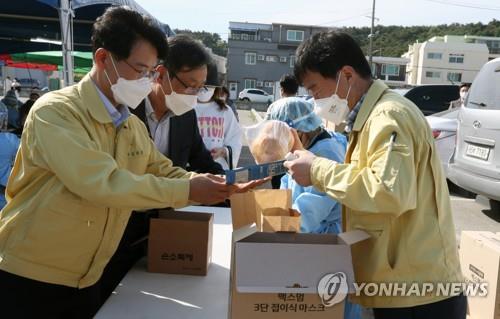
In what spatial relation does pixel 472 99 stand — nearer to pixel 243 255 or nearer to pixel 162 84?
pixel 162 84

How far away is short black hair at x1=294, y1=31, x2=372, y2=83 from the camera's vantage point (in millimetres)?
1478

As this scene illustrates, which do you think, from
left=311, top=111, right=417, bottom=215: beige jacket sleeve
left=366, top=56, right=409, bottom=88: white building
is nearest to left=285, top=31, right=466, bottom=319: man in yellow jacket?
left=311, top=111, right=417, bottom=215: beige jacket sleeve

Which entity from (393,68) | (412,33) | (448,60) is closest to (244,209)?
(393,68)

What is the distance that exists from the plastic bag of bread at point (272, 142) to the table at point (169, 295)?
503 millimetres

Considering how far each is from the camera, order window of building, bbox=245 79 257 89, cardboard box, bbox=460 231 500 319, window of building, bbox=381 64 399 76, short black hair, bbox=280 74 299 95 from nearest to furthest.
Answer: cardboard box, bbox=460 231 500 319 < short black hair, bbox=280 74 299 95 < window of building, bbox=245 79 257 89 < window of building, bbox=381 64 399 76

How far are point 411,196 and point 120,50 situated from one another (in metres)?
1.04

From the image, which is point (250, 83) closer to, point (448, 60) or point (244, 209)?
point (448, 60)

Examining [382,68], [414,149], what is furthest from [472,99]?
[382,68]

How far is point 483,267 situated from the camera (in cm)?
235

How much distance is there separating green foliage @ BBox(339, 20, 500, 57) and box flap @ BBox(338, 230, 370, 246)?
70537 mm

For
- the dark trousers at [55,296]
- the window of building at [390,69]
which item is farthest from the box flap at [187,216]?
the window of building at [390,69]

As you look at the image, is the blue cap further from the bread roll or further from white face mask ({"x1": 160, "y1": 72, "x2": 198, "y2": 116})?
white face mask ({"x1": 160, "y1": 72, "x2": 198, "y2": 116})

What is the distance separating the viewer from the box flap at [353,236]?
1292mm

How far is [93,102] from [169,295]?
0.74m
